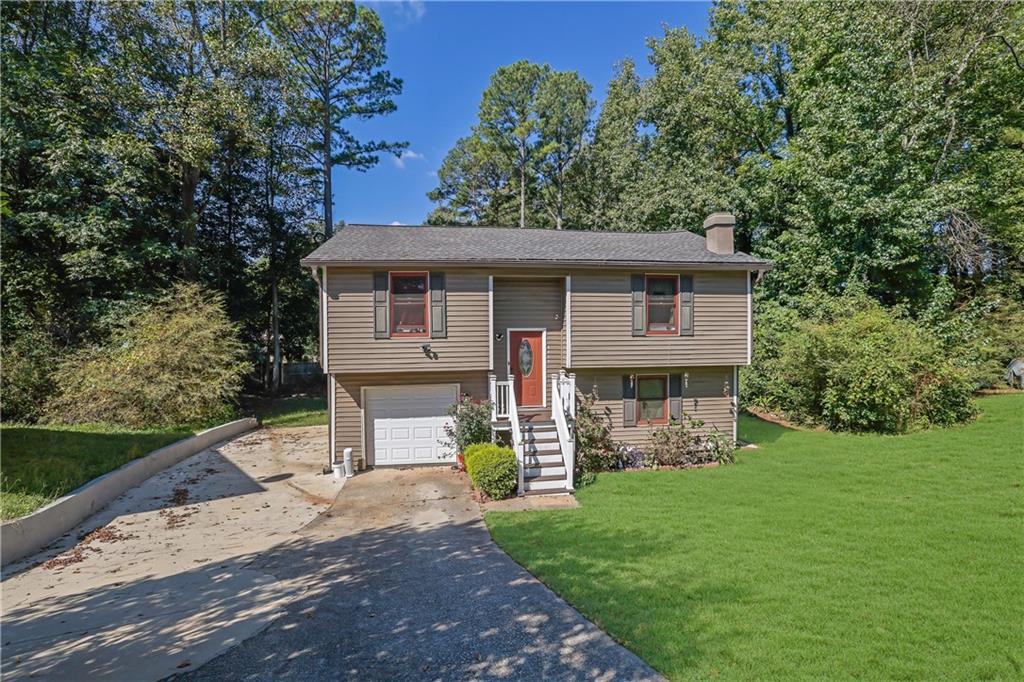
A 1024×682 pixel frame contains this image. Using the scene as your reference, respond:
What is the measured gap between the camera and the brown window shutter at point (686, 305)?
11.7m

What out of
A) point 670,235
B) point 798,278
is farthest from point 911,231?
point 670,235

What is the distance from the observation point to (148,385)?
14.1 m

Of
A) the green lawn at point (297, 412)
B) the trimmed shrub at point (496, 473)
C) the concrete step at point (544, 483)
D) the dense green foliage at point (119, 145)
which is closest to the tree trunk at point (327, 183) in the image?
the dense green foliage at point (119, 145)

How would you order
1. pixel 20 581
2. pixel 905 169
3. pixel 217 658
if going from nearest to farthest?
pixel 217 658, pixel 20 581, pixel 905 169

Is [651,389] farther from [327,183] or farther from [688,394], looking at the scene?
[327,183]

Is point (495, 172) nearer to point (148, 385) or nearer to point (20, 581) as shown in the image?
point (148, 385)

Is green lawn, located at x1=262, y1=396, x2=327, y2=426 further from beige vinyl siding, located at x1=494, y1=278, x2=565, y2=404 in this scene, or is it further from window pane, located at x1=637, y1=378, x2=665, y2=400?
window pane, located at x1=637, y1=378, x2=665, y2=400

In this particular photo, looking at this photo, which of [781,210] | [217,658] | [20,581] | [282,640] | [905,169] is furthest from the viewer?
[781,210]

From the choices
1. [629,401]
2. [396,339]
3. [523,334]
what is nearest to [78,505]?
[396,339]

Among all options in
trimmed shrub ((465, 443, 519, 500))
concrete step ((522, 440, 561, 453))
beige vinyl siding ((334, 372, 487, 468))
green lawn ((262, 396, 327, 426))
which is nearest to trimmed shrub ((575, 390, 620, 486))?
concrete step ((522, 440, 561, 453))

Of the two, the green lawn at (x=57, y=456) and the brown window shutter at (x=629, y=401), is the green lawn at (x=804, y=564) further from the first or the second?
the green lawn at (x=57, y=456)

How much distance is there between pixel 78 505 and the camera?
7934mm

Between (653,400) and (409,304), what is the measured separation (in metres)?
6.62

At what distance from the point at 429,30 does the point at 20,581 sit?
15.7m
